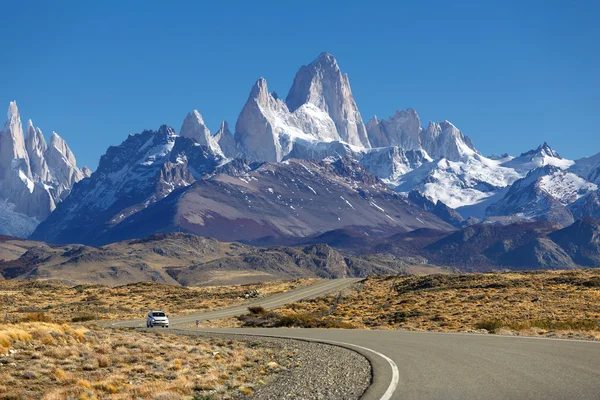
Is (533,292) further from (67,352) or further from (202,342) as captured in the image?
(67,352)

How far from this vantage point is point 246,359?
94.3ft

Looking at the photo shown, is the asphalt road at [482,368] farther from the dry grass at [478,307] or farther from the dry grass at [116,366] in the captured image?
the dry grass at [478,307]

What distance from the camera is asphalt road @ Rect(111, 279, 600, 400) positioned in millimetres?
18062

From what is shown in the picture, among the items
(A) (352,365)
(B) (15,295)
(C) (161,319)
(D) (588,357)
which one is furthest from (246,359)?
(B) (15,295)

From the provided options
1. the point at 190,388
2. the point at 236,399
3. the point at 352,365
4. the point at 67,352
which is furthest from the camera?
the point at 67,352

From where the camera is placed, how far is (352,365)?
25.3m

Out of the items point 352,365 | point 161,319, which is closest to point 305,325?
point 161,319

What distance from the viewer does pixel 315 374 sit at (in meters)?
23.6

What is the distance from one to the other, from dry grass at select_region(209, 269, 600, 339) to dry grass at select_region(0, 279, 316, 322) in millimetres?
15205

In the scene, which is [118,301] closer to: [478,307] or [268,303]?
[268,303]

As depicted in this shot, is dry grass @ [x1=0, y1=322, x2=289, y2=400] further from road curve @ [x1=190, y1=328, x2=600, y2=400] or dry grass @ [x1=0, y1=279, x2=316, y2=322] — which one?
dry grass @ [x1=0, y1=279, x2=316, y2=322]

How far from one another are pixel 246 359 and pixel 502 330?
1775 cm

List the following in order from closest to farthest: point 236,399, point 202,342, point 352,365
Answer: point 236,399 < point 352,365 < point 202,342

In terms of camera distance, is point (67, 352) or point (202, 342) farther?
point (202, 342)
